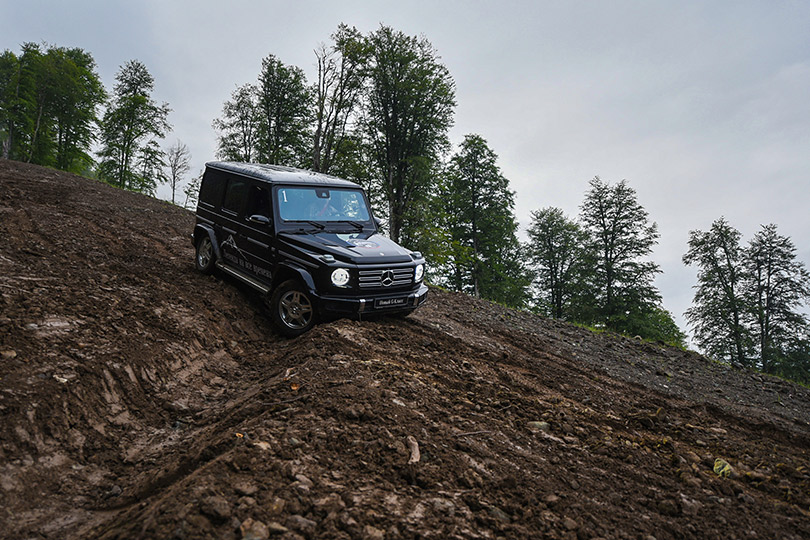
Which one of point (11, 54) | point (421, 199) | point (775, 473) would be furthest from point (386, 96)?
point (11, 54)

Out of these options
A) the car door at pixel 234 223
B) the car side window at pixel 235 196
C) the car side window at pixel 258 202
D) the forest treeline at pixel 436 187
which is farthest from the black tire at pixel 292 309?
the forest treeline at pixel 436 187

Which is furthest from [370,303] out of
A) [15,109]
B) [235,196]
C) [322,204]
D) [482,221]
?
[15,109]

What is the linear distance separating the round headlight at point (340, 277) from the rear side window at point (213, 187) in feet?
11.0

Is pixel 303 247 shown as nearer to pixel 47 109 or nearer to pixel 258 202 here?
pixel 258 202

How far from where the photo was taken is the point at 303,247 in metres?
5.95

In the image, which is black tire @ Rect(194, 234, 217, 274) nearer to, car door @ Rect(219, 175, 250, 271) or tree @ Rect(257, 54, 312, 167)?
car door @ Rect(219, 175, 250, 271)

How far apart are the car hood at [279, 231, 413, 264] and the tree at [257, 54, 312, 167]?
26560mm

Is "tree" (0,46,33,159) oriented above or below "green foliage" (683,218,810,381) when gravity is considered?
above

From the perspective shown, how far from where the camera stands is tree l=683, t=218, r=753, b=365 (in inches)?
993

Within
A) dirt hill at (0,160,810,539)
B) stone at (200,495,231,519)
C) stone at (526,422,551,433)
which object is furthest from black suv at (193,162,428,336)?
stone at (200,495,231,519)

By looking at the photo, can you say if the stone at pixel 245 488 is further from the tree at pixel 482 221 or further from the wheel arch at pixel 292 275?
the tree at pixel 482 221

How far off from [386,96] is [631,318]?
1972 centimetres

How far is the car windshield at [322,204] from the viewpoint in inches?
257

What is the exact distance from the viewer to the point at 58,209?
34.9 ft
